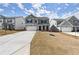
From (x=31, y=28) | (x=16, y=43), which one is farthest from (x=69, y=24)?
(x=16, y=43)

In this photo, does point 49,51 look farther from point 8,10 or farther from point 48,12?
point 8,10

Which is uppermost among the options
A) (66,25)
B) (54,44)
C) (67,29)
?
(66,25)

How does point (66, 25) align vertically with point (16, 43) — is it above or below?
above

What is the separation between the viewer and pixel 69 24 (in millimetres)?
7254

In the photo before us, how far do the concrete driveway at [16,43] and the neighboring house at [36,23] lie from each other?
0.73ft

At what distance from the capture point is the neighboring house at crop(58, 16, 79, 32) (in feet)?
22.7

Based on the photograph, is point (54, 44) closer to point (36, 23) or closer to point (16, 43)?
point (16, 43)

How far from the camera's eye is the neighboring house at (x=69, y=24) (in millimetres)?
6910

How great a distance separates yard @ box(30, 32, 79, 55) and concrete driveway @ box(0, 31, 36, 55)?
0.57ft

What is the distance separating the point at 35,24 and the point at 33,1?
5.10ft

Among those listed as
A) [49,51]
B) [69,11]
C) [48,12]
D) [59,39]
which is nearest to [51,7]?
[48,12]

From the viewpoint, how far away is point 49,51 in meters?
5.44

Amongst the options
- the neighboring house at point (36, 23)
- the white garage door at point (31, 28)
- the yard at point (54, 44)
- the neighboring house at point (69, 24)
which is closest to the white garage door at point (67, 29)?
the neighboring house at point (69, 24)

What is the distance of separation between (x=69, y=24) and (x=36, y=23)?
46.8 inches
